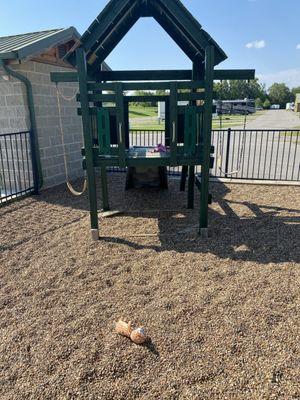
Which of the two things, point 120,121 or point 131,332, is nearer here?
point 131,332

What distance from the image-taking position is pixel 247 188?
7297mm

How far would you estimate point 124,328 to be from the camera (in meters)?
2.58

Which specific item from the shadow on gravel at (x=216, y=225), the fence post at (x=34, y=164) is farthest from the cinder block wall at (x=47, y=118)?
the shadow on gravel at (x=216, y=225)

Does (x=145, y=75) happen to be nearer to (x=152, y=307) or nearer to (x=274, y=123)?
(x=152, y=307)

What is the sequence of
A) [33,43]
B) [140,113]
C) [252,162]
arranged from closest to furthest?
1. [33,43]
2. [252,162]
3. [140,113]

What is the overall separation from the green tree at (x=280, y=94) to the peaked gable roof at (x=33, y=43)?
116m

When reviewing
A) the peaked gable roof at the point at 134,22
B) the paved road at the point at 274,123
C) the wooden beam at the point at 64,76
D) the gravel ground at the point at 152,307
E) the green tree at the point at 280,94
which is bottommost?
the gravel ground at the point at 152,307

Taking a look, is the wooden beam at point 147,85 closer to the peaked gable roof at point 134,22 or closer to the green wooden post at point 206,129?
the green wooden post at point 206,129

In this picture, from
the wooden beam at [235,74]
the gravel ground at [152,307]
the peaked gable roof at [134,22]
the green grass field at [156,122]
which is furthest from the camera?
the green grass field at [156,122]

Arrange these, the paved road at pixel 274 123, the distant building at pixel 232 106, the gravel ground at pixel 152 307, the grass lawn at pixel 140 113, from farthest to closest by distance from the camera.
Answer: the grass lawn at pixel 140 113 → the paved road at pixel 274 123 → the distant building at pixel 232 106 → the gravel ground at pixel 152 307

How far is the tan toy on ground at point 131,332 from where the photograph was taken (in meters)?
2.48

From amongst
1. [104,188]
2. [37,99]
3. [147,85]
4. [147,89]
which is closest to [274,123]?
[37,99]

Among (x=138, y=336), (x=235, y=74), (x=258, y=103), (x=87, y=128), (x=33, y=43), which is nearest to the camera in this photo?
(x=138, y=336)

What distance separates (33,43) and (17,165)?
8.36 ft
